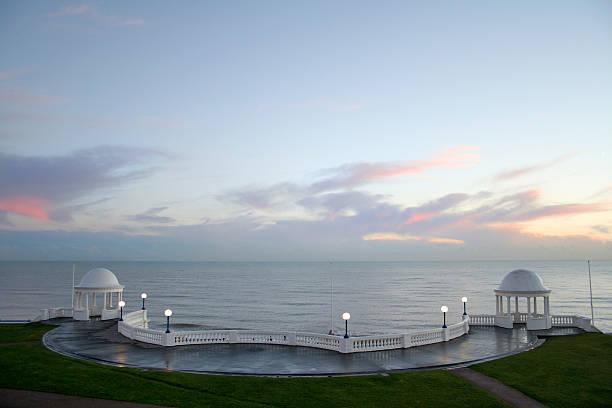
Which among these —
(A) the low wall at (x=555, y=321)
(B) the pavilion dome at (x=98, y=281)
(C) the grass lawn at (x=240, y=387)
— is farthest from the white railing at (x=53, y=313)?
(A) the low wall at (x=555, y=321)

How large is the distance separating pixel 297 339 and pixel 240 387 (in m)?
9.83

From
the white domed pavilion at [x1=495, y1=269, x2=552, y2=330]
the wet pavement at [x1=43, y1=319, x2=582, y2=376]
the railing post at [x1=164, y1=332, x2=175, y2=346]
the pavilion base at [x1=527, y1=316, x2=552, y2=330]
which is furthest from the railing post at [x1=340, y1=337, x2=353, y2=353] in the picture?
the pavilion base at [x1=527, y1=316, x2=552, y2=330]

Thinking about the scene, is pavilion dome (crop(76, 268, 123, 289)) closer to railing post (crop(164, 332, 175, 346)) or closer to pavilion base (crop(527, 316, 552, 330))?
railing post (crop(164, 332, 175, 346))

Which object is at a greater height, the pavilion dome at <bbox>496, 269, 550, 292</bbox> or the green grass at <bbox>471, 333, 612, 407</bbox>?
the pavilion dome at <bbox>496, 269, 550, 292</bbox>

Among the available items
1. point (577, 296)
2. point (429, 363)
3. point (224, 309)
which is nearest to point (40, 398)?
point (429, 363)

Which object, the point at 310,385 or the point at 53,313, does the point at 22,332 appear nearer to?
the point at 53,313

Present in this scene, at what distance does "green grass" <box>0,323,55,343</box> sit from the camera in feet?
98.8

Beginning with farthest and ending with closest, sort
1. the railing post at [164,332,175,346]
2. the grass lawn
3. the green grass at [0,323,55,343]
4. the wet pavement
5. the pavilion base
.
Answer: the pavilion base < the green grass at [0,323,55,343] < the railing post at [164,332,175,346] < the wet pavement < the grass lawn

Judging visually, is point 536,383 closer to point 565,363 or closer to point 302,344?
point 565,363

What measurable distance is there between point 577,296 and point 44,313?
376ft

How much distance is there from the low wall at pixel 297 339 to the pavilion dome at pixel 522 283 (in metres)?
9.95

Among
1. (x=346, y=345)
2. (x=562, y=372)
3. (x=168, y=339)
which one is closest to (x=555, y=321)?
(x=562, y=372)

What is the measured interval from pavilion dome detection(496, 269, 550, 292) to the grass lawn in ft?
62.9

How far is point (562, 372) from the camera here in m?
22.3
